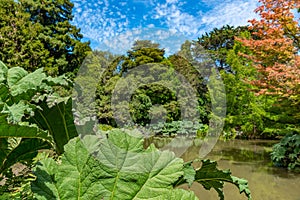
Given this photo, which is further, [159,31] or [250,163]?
[250,163]

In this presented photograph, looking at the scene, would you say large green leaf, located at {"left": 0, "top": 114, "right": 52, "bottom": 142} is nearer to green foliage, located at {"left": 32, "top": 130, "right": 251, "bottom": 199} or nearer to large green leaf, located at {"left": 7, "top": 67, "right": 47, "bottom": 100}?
green foliage, located at {"left": 32, "top": 130, "right": 251, "bottom": 199}

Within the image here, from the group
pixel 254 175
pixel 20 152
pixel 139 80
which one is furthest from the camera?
pixel 254 175

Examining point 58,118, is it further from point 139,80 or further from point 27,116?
point 139,80

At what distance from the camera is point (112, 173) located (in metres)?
0.55

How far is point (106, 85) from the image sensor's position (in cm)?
255

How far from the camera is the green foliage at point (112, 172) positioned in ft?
1.78

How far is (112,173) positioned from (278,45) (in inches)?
242

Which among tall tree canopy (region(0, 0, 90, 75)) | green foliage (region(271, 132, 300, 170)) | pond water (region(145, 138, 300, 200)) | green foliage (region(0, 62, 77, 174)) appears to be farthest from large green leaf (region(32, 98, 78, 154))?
tall tree canopy (region(0, 0, 90, 75))

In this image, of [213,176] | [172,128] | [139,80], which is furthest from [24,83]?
[172,128]

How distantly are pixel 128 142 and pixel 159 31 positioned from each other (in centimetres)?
68

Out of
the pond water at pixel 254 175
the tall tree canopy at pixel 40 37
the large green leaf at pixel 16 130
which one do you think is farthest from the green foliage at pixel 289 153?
the tall tree canopy at pixel 40 37

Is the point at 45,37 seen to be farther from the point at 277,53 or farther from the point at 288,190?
the point at 288,190

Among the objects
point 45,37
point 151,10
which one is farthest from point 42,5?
point 151,10

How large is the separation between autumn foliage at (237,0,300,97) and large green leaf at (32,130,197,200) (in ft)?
17.6
